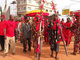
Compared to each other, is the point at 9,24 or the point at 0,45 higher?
the point at 9,24

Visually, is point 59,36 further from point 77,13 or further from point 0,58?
point 0,58

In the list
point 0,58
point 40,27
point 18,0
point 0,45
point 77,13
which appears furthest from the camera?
point 18,0

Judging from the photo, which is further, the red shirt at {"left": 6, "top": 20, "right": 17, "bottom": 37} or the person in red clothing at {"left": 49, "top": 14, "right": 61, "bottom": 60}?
the red shirt at {"left": 6, "top": 20, "right": 17, "bottom": 37}

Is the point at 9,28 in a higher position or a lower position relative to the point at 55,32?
higher

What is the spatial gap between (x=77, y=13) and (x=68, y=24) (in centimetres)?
205

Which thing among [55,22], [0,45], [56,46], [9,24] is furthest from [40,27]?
[0,45]

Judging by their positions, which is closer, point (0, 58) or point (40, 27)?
point (40, 27)

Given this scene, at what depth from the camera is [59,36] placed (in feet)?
13.6

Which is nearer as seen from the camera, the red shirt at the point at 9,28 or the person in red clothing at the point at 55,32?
the person in red clothing at the point at 55,32

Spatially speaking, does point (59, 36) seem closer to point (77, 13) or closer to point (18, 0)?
point (77, 13)

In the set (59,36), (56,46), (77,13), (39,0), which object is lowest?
(56,46)

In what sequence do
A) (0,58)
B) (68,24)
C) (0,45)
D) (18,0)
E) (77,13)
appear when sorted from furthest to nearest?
(18,0) → (68,24) → (0,45) → (77,13) → (0,58)

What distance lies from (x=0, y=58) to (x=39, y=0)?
3.28 metres

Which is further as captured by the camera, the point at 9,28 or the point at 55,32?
the point at 9,28
